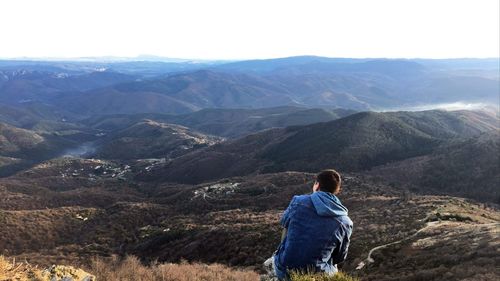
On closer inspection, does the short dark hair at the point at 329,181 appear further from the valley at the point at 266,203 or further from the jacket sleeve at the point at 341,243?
the valley at the point at 266,203

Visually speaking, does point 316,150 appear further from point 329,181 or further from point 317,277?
point 317,277

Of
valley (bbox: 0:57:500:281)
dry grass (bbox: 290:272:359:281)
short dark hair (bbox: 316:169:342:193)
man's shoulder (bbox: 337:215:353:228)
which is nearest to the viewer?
dry grass (bbox: 290:272:359:281)

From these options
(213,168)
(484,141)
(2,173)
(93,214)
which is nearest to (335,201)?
(93,214)

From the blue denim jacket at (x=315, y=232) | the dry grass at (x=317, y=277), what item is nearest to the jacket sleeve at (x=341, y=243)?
the blue denim jacket at (x=315, y=232)

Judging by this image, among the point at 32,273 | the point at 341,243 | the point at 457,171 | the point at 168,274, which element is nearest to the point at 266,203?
the point at 457,171

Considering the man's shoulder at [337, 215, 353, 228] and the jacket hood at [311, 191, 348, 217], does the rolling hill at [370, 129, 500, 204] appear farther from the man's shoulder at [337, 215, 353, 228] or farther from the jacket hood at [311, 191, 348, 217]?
the jacket hood at [311, 191, 348, 217]

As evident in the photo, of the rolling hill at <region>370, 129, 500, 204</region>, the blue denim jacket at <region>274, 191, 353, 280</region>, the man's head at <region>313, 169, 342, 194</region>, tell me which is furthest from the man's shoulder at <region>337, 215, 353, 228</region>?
the rolling hill at <region>370, 129, 500, 204</region>

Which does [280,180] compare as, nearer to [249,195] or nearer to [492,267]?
[249,195]

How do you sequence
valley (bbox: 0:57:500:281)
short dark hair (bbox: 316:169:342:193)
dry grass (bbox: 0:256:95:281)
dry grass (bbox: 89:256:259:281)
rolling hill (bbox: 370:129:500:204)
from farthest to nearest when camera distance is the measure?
rolling hill (bbox: 370:129:500:204)
valley (bbox: 0:57:500:281)
dry grass (bbox: 89:256:259:281)
dry grass (bbox: 0:256:95:281)
short dark hair (bbox: 316:169:342:193)
